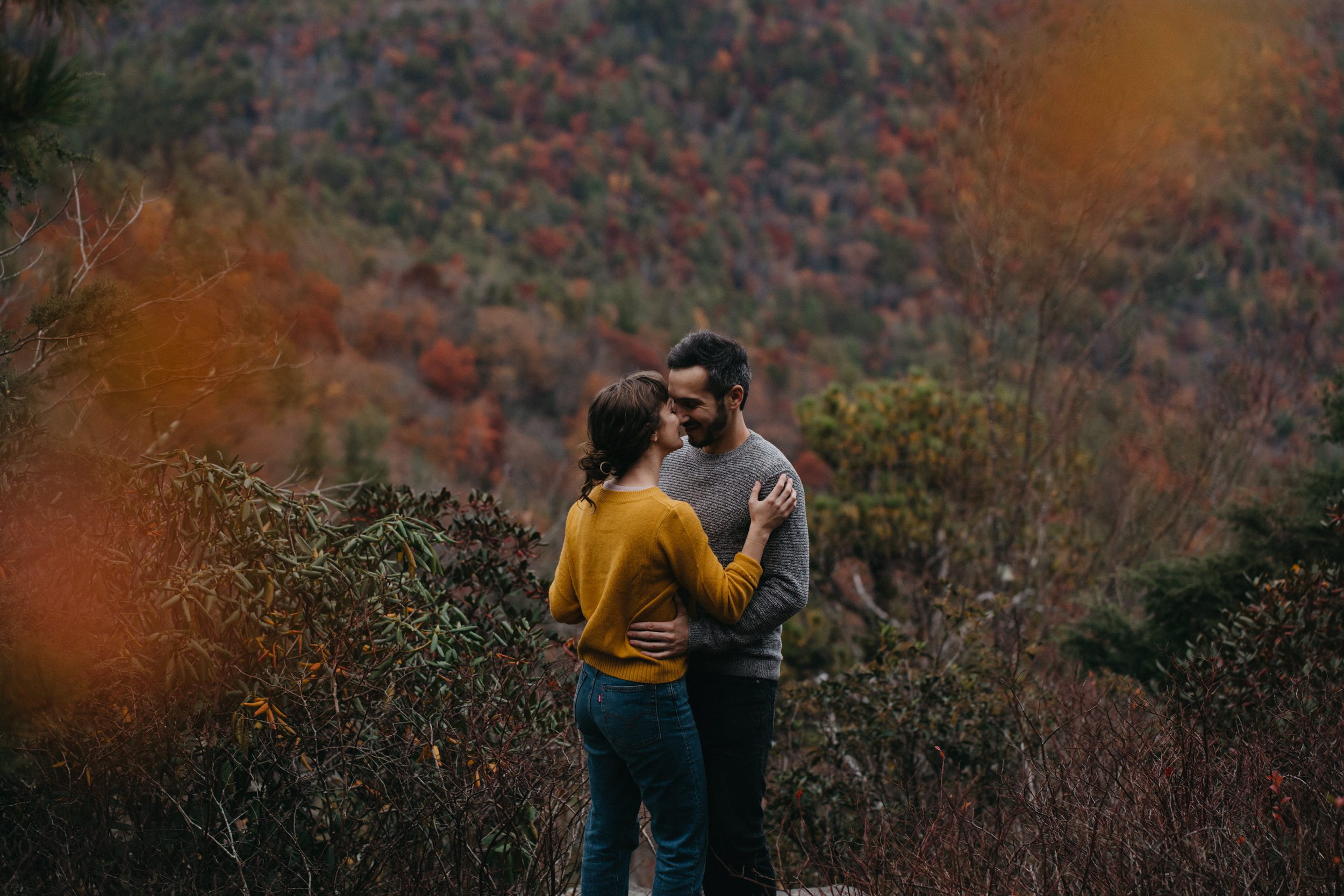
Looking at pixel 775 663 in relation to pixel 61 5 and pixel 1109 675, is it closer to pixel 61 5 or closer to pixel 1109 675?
pixel 1109 675

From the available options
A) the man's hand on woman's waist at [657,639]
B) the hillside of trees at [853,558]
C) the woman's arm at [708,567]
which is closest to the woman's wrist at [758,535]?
the woman's arm at [708,567]

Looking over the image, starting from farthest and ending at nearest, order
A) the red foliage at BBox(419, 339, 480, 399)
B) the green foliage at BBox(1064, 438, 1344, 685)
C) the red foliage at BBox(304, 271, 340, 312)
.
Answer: the red foliage at BBox(419, 339, 480, 399)
the red foliage at BBox(304, 271, 340, 312)
the green foliage at BBox(1064, 438, 1344, 685)

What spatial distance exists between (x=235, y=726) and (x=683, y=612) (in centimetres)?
131

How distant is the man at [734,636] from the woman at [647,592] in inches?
3.4

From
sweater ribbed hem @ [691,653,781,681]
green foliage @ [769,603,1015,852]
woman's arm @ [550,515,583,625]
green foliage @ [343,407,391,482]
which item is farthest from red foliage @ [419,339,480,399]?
sweater ribbed hem @ [691,653,781,681]

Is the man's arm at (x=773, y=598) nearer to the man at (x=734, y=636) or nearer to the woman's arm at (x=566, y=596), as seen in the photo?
the man at (x=734, y=636)

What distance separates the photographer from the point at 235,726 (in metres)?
2.67

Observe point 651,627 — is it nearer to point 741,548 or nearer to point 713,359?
point 741,548

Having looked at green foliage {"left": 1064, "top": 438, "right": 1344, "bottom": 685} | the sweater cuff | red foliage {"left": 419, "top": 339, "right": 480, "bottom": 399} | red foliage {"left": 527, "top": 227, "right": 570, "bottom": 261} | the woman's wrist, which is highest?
the woman's wrist

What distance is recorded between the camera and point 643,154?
49188mm

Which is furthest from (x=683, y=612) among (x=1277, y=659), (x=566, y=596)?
(x=1277, y=659)

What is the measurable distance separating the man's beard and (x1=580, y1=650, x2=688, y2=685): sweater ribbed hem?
553 millimetres

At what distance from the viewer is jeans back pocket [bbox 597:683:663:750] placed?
2.24 m

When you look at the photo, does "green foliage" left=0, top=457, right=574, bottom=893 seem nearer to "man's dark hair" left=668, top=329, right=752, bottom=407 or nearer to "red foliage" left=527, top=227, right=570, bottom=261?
"man's dark hair" left=668, top=329, right=752, bottom=407
